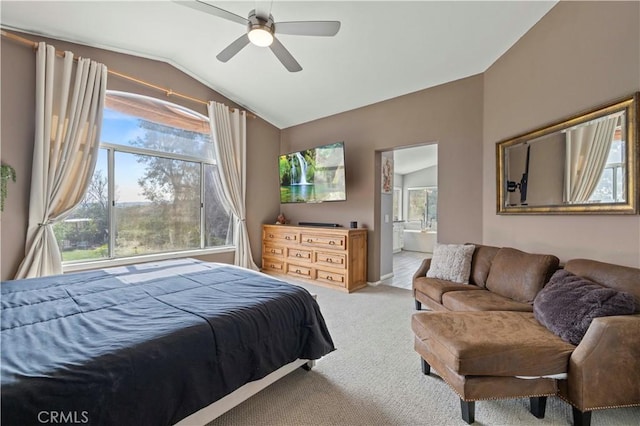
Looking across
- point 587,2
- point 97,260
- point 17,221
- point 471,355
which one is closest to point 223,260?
point 97,260

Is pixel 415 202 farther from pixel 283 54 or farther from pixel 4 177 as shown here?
pixel 4 177

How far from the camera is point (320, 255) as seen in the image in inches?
174

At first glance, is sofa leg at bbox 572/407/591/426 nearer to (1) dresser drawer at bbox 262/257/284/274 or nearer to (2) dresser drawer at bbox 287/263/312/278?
(2) dresser drawer at bbox 287/263/312/278

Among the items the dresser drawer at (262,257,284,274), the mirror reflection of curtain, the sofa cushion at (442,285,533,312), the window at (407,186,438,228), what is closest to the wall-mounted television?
the dresser drawer at (262,257,284,274)

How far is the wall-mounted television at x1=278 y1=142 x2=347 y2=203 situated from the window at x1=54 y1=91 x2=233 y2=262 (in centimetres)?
120

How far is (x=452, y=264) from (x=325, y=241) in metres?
1.88

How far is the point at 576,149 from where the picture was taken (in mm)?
2336

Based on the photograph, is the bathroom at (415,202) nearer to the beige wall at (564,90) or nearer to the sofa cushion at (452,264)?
the beige wall at (564,90)

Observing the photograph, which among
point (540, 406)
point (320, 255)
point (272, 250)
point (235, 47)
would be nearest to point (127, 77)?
point (235, 47)

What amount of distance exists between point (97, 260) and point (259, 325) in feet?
10.1

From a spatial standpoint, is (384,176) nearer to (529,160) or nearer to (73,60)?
(529,160)

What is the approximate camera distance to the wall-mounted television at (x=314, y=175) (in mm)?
4457

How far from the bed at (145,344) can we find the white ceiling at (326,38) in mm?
2691

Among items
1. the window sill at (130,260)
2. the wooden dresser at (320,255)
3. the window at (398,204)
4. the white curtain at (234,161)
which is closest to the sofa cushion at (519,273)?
the wooden dresser at (320,255)
